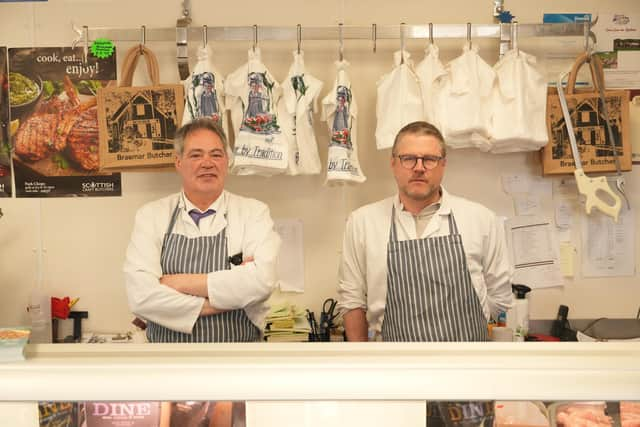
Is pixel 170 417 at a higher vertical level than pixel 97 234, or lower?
lower

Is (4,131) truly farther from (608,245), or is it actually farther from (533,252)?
(608,245)

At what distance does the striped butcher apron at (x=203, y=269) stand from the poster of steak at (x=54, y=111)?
113cm

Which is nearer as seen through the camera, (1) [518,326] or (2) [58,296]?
(1) [518,326]

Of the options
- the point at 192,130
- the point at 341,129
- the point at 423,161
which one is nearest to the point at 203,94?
the point at 192,130

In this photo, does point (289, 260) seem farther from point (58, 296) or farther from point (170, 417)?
point (170, 417)

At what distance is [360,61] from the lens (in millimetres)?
2924

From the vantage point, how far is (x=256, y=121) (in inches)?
102

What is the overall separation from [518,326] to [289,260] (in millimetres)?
1188

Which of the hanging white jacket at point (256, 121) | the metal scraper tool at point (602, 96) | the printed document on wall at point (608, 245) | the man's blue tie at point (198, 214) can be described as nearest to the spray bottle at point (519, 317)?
the printed document on wall at point (608, 245)

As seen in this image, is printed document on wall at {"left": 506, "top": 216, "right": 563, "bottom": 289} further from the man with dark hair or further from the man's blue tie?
the man's blue tie

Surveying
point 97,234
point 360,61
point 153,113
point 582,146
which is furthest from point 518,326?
point 97,234

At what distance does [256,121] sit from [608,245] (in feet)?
6.35

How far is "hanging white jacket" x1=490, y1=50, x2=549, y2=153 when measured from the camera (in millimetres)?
2592

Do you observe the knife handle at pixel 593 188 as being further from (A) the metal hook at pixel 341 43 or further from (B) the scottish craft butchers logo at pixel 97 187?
(B) the scottish craft butchers logo at pixel 97 187
